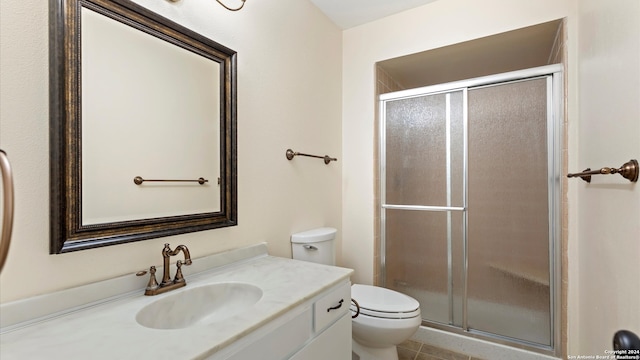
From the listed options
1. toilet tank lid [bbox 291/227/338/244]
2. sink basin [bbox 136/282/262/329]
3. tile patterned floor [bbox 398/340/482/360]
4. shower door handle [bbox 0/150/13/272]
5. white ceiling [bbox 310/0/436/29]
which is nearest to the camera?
shower door handle [bbox 0/150/13/272]

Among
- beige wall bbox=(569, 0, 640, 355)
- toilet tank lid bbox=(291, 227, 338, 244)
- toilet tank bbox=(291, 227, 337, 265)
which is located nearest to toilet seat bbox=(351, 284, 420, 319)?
toilet tank bbox=(291, 227, 337, 265)

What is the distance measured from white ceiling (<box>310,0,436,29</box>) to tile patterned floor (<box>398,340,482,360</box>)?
251 centimetres

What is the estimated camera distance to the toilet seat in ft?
5.29

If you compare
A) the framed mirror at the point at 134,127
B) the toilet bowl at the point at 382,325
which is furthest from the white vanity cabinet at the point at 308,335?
the framed mirror at the point at 134,127

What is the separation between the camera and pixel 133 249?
1069 mm

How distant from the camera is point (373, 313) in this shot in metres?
1.64

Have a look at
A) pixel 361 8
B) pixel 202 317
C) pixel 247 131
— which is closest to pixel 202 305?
pixel 202 317

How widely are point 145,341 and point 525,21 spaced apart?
8.23 feet

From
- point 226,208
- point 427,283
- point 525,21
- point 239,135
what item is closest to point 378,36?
point 525,21

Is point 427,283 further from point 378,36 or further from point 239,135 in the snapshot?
point 378,36

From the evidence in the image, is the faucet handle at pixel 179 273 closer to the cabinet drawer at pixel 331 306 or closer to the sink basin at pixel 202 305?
the sink basin at pixel 202 305

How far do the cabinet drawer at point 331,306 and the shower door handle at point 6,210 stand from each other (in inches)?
34.1

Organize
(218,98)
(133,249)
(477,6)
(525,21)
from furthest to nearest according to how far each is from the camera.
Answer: (477,6) < (525,21) < (218,98) < (133,249)

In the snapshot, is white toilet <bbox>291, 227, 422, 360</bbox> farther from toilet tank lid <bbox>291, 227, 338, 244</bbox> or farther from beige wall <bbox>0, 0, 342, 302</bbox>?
beige wall <bbox>0, 0, 342, 302</bbox>
